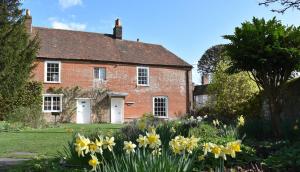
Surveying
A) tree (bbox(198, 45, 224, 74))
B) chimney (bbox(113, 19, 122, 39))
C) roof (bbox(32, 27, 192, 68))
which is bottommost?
roof (bbox(32, 27, 192, 68))

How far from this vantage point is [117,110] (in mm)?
32688

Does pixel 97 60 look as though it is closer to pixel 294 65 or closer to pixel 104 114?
pixel 104 114

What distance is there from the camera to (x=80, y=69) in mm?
31703

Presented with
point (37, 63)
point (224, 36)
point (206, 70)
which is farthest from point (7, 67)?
point (206, 70)

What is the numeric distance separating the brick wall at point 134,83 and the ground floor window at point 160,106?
1.28 feet

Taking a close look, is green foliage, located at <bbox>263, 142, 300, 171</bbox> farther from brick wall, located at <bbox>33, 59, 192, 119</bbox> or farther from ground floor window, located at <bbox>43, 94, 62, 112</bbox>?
brick wall, located at <bbox>33, 59, 192, 119</bbox>

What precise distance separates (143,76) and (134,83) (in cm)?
114

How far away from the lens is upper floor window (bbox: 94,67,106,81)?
32484 mm

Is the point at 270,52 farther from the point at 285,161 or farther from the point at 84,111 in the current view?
the point at 84,111

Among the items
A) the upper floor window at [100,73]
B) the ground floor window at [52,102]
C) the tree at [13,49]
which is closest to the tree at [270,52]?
the tree at [13,49]

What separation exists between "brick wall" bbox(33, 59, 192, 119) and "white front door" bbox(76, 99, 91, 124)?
4.01ft

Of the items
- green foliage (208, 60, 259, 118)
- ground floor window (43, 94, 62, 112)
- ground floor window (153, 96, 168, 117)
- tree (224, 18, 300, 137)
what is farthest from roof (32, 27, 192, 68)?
tree (224, 18, 300, 137)

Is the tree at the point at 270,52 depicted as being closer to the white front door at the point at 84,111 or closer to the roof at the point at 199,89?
the white front door at the point at 84,111

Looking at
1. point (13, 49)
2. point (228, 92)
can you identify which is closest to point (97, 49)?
point (13, 49)
